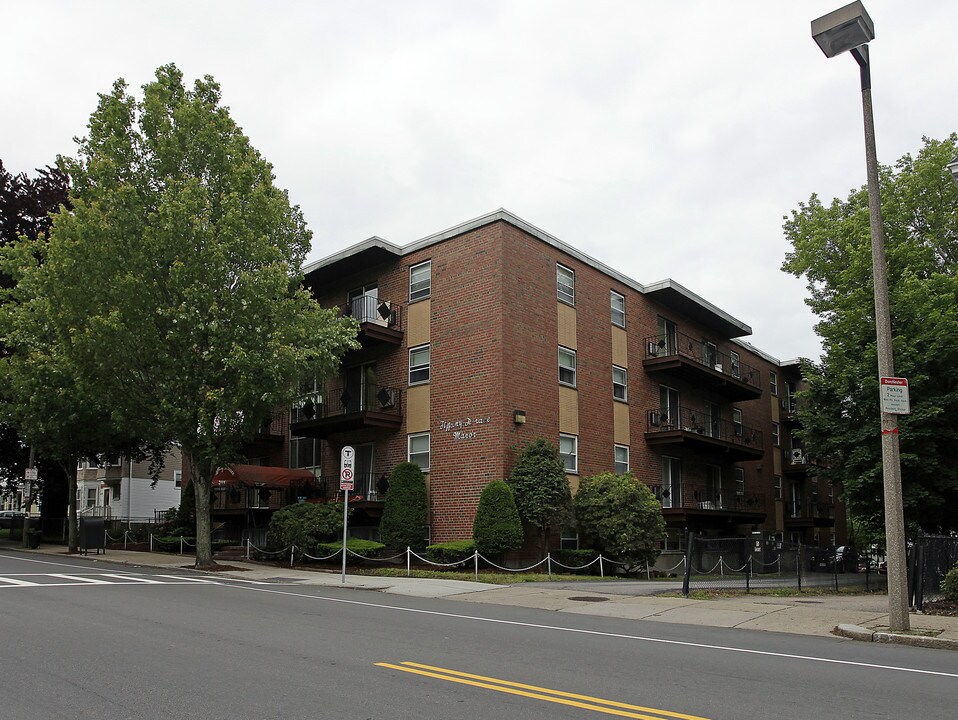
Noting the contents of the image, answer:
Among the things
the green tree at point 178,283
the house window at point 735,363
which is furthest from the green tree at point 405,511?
the house window at point 735,363

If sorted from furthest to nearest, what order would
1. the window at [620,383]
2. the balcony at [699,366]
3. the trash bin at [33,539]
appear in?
the trash bin at [33,539] → the balcony at [699,366] → the window at [620,383]

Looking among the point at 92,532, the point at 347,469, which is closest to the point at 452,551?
the point at 347,469

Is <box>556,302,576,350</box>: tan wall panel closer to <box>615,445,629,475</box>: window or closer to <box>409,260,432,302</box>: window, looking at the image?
<box>409,260,432,302</box>: window

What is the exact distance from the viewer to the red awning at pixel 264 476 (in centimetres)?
2725

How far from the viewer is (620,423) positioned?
29.6 m

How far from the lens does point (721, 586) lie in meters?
19.1

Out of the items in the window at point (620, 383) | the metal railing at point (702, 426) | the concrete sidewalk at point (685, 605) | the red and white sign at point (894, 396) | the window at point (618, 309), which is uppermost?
the window at point (618, 309)

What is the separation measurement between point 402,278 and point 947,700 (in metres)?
22.3

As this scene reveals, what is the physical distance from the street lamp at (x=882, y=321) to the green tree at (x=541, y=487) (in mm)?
11830

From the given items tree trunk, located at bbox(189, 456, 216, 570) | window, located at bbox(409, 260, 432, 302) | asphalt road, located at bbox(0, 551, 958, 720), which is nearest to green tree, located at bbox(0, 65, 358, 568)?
tree trunk, located at bbox(189, 456, 216, 570)

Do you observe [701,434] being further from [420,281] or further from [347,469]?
[347,469]

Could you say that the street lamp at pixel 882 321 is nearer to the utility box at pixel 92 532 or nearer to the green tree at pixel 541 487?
the green tree at pixel 541 487

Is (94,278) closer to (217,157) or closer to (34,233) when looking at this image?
(217,157)

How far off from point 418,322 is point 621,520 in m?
9.06
